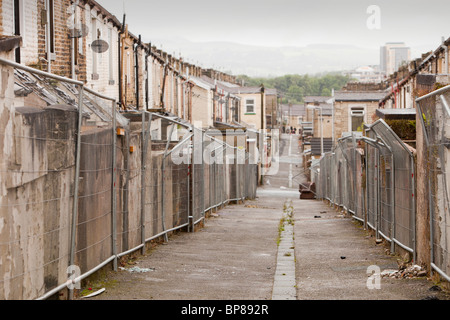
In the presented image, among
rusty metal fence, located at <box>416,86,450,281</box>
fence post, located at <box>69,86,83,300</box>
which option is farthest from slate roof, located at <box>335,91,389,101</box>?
fence post, located at <box>69,86,83,300</box>

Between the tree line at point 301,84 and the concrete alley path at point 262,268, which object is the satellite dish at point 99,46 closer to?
the concrete alley path at point 262,268

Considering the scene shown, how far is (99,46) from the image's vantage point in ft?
68.5

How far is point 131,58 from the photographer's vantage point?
25.7 meters

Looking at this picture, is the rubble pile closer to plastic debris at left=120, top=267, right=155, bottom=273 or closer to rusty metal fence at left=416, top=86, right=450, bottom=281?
rusty metal fence at left=416, top=86, right=450, bottom=281

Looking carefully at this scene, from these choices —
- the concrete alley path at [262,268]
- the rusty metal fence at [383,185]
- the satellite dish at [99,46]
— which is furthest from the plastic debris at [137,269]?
the satellite dish at [99,46]

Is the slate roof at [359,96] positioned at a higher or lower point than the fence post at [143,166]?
higher

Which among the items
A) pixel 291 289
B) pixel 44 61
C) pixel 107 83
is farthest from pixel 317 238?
pixel 107 83

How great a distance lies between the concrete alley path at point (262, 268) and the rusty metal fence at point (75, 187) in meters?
0.50

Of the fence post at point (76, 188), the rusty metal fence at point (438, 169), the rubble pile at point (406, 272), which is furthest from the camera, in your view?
the rubble pile at point (406, 272)

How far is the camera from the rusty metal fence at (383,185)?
380 inches

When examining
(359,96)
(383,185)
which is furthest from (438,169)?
(359,96)

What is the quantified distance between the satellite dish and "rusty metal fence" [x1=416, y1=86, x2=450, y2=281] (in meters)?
14.0

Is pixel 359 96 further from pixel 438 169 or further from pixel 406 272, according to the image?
pixel 438 169

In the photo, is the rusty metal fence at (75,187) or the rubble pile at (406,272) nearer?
the rusty metal fence at (75,187)
